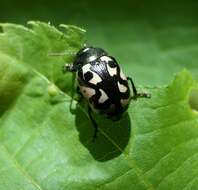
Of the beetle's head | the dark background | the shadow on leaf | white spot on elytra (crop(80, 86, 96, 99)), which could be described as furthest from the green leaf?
the dark background

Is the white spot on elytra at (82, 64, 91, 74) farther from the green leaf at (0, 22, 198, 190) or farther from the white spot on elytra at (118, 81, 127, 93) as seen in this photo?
the white spot on elytra at (118, 81, 127, 93)

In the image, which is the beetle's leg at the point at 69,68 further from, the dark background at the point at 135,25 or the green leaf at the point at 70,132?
the dark background at the point at 135,25

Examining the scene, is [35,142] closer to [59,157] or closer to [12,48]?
[59,157]

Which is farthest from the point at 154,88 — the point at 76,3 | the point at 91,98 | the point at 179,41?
the point at 76,3

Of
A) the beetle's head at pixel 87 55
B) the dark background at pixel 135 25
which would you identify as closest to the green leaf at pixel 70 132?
the beetle's head at pixel 87 55

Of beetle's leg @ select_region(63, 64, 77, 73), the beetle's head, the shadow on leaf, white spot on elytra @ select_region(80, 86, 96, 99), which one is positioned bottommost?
the shadow on leaf

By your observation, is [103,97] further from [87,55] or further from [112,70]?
[87,55]

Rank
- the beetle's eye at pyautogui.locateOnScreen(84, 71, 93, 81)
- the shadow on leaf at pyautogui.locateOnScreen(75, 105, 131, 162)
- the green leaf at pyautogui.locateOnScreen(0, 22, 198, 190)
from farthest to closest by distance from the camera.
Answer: the beetle's eye at pyautogui.locateOnScreen(84, 71, 93, 81) → the shadow on leaf at pyautogui.locateOnScreen(75, 105, 131, 162) → the green leaf at pyautogui.locateOnScreen(0, 22, 198, 190)
